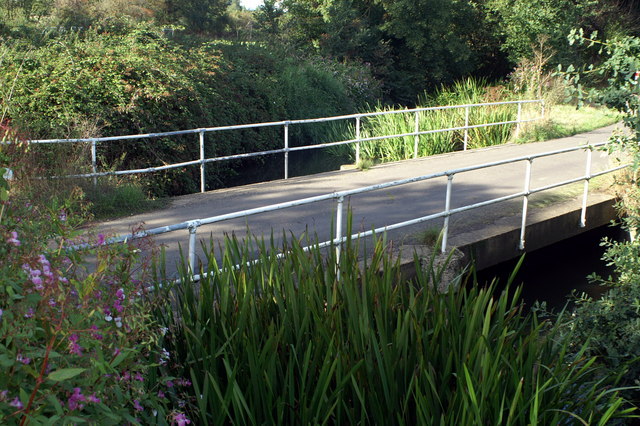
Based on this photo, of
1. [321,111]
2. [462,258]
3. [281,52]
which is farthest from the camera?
[281,52]

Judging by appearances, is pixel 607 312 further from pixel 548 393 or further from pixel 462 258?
pixel 548 393

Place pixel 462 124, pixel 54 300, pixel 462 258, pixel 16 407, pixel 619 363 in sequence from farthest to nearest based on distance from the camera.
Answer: pixel 462 124, pixel 462 258, pixel 619 363, pixel 54 300, pixel 16 407

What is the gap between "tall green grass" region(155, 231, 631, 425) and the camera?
9.86ft

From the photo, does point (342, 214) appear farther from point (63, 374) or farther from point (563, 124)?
point (563, 124)

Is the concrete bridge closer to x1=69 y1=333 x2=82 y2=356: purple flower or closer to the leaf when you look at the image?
x1=69 y1=333 x2=82 y2=356: purple flower

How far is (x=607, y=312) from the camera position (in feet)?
18.9

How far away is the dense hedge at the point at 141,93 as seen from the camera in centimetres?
1094

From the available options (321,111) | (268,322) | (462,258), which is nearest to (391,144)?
(321,111)

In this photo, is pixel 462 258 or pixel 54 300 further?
pixel 462 258

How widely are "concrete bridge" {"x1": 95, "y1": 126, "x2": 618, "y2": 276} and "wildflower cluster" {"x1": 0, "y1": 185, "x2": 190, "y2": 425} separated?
317 centimetres

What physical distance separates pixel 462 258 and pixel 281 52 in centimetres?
1700

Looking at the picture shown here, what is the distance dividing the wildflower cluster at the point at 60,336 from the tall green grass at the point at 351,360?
1.33 ft

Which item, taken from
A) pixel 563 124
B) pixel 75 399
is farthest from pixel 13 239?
pixel 563 124

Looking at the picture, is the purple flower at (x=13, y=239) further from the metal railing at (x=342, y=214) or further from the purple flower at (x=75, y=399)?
the metal railing at (x=342, y=214)
